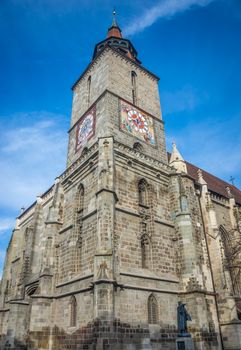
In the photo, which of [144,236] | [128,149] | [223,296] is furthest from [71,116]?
[223,296]

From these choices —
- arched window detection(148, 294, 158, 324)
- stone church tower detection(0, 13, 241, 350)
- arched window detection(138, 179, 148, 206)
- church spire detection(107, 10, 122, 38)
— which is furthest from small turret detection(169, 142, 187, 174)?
church spire detection(107, 10, 122, 38)

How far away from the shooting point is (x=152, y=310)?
41.6 ft

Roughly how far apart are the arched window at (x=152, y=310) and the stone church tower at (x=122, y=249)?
0.04 metres

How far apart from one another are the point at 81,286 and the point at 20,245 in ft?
39.8

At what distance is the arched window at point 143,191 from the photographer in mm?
15867

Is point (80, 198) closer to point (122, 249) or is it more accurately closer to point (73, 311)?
point (122, 249)

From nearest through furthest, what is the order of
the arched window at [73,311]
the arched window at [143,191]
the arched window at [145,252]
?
1. the arched window at [73,311]
2. the arched window at [145,252]
3. the arched window at [143,191]

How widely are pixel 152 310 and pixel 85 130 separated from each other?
1185 centimetres

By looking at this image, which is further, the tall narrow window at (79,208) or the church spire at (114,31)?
the church spire at (114,31)

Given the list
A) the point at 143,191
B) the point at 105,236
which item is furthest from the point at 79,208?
the point at 105,236

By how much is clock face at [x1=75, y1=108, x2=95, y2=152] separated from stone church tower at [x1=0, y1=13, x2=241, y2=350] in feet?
0.32

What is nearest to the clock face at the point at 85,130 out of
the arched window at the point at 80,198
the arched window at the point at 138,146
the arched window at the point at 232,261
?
the arched window at the point at 138,146

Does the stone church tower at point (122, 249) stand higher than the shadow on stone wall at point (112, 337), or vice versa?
the stone church tower at point (122, 249)

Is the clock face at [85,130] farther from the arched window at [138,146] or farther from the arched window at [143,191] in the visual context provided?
the arched window at [143,191]
